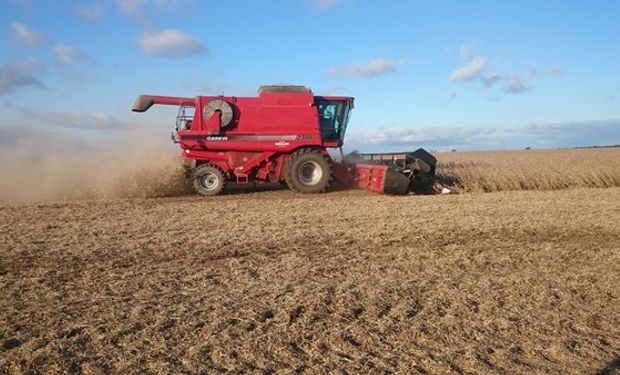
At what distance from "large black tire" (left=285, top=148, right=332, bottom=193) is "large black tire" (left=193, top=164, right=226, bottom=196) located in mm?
1738

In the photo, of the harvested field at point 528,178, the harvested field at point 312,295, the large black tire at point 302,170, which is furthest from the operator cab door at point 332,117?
the harvested field at point 312,295

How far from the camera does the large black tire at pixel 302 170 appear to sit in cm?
1406

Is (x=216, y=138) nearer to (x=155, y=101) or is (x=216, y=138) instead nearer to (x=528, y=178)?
(x=155, y=101)

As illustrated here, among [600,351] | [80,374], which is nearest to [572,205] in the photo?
[600,351]

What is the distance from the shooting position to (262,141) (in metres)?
14.1

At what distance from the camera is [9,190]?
14711 mm

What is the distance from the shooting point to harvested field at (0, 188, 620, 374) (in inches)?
146

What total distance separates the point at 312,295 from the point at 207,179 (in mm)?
9816

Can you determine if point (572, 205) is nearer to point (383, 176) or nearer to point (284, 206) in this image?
point (383, 176)

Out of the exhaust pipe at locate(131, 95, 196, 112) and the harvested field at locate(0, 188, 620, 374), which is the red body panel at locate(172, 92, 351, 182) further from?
the harvested field at locate(0, 188, 620, 374)

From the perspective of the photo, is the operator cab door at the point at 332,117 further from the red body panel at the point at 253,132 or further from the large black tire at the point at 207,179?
the large black tire at the point at 207,179

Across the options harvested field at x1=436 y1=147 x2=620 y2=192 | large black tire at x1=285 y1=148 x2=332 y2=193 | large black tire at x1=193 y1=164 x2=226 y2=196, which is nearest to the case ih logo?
large black tire at x1=193 y1=164 x2=226 y2=196

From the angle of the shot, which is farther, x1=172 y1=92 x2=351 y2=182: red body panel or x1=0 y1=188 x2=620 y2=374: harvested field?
x1=172 y1=92 x2=351 y2=182: red body panel

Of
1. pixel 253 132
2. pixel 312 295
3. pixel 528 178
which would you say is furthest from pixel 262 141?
pixel 312 295
